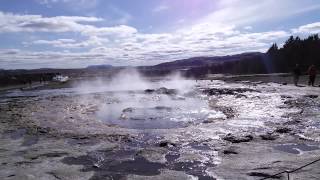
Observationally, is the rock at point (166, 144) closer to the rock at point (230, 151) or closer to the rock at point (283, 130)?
the rock at point (230, 151)

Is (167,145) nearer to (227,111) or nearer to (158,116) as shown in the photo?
(158,116)

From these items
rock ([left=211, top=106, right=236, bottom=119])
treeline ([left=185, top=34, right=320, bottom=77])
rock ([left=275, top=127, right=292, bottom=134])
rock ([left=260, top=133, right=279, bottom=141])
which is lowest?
rock ([left=260, top=133, right=279, bottom=141])

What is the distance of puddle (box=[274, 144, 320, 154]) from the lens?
438 inches

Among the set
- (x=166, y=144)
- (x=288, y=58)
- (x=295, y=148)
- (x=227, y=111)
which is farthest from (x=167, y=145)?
(x=288, y=58)

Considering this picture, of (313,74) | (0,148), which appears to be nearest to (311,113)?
(0,148)

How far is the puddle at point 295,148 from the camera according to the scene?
11.1 m

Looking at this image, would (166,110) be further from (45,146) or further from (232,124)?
(45,146)

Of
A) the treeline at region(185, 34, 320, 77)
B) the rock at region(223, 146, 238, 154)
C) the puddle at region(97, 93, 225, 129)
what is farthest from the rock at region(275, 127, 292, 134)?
the treeline at region(185, 34, 320, 77)

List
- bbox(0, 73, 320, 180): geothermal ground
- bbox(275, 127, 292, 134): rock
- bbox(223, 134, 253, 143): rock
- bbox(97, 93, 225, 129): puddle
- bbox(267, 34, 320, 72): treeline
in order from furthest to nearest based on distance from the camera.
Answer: bbox(267, 34, 320, 72): treeline → bbox(97, 93, 225, 129): puddle → bbox(275, 127, 292, 134): rock → bbox(223, 134, 253, 143): rock → bbox(0, 73, 320, 180): geothermal ground

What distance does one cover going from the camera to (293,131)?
1379cm

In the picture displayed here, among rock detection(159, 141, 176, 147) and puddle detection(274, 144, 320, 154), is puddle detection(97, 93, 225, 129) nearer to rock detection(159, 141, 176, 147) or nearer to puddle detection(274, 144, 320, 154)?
rock detection(159, 141, 176, 147)

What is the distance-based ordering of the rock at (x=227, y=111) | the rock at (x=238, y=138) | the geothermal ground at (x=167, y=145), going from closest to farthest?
the geothermal ground at (x=167, y=145)
the rock at (x=238, y=138)
the rock at (x=227, y=111)

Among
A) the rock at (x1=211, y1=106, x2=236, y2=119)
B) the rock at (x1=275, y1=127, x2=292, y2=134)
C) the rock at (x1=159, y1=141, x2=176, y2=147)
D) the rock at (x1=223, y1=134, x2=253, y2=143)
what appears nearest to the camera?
the rock at (x1=159, y1=141, x2=176, y2=147)

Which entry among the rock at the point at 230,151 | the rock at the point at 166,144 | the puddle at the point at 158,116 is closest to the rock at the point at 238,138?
the rock at the point at 230,151
